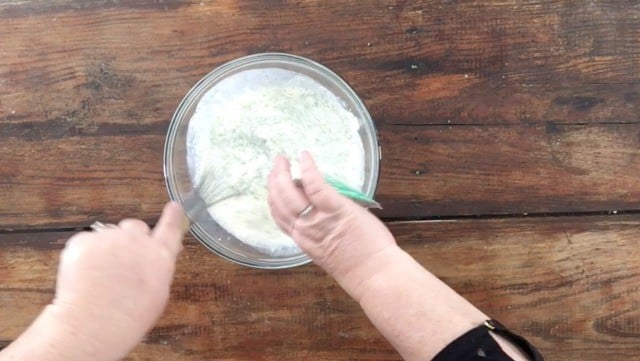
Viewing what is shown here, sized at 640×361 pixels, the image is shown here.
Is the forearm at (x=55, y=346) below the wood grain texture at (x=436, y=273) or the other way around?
the other way around

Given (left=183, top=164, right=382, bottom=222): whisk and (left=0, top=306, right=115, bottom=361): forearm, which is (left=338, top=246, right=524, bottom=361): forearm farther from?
(left=0, top=306, right=115, bottom=361): forearm

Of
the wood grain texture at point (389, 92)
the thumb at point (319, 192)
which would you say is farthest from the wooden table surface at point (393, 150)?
the thumb at point (319, 192)

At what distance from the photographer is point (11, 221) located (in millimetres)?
661

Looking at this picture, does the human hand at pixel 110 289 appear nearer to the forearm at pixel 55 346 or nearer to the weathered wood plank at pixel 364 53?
the forearm at pixel 55 346

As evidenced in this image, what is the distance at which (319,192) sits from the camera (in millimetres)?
540

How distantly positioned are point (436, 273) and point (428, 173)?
0.10 m

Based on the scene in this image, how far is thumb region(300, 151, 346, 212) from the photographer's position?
1.77ft

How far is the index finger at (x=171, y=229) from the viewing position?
542mm

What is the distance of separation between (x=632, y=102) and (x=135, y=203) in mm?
538

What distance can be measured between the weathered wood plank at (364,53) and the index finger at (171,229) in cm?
14

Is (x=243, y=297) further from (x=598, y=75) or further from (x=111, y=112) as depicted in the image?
(x=598, y=75)

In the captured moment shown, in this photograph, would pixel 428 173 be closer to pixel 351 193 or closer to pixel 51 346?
pixel 351 193

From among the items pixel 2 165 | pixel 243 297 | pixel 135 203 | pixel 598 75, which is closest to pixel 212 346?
A: pixel 243 297

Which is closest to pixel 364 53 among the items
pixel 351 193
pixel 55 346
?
pixel 351 193
